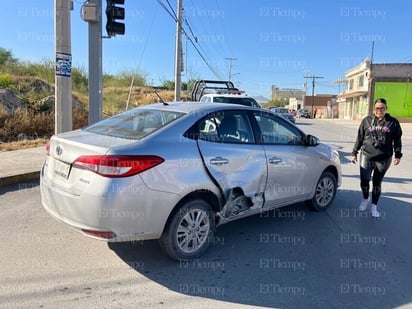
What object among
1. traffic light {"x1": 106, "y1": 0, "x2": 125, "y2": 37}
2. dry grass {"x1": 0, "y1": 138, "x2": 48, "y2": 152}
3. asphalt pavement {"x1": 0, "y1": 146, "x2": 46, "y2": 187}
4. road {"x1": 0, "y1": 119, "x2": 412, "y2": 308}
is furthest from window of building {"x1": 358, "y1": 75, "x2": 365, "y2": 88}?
road {"x1": 0, "y1": 119, "x2": 412, "y2": 308}

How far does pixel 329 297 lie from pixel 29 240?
333 centimetres

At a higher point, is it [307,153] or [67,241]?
[307,153]

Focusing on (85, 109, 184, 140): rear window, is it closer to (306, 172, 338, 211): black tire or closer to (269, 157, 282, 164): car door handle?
(269, 157, 282, 164): car door handle

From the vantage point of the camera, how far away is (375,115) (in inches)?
227

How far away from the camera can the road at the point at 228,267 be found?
3.33 metres

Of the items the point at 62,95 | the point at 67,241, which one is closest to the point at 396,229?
the point at 67,241

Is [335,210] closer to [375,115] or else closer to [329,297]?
[375,115]

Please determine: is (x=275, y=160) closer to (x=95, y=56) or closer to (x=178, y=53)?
(x=95, y=56)

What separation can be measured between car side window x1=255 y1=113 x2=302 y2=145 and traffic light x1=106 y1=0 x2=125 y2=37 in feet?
16.5

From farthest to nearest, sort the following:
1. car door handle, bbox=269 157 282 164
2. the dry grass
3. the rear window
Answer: the dry grass
car door handle, bbox=269 157 282 164
the rear window

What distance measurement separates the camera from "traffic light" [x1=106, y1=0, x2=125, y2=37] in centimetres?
848

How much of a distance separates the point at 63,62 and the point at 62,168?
4528mm

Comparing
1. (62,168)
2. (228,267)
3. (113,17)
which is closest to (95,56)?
(113,17)

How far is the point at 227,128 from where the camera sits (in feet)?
14.6
